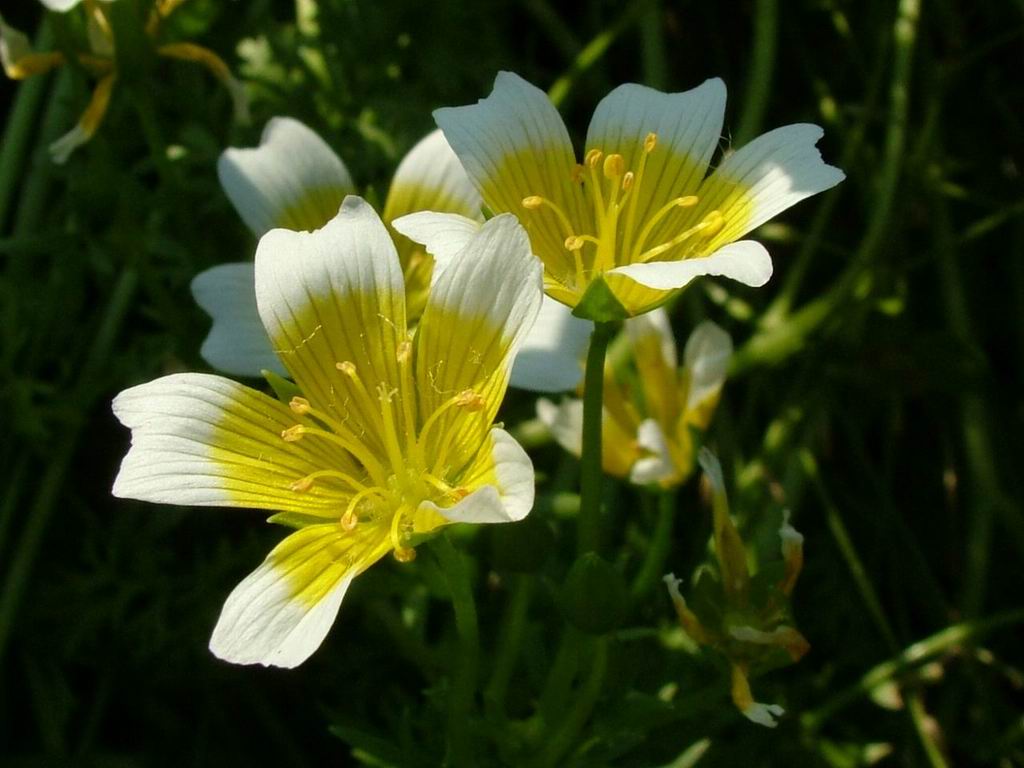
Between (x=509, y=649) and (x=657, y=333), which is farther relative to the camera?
(x=657, y=333)

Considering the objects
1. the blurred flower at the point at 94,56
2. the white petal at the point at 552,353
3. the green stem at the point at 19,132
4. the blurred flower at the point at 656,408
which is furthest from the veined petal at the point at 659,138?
the green stem at the point at 19,132

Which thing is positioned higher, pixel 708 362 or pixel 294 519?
pixel 708 362

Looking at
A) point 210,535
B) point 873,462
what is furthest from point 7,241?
point 873,462

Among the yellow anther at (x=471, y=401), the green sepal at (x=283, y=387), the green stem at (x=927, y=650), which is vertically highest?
the yellow anther at (x=471, y=401)

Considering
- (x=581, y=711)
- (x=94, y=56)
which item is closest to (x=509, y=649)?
(x=581, y=711)

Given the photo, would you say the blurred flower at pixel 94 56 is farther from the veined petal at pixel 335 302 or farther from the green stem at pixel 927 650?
the green stem at pixel 927 650

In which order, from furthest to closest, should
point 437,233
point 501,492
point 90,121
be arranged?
point 90,121
point 437,233
point 501,492

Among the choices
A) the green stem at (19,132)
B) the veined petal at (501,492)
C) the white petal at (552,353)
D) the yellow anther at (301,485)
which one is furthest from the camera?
the green stem at (19,132)

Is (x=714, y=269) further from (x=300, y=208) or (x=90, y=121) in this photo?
(x=90, y=121)

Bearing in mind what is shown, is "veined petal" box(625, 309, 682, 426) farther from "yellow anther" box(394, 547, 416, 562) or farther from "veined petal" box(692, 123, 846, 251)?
"yellow anther" box(394, 547, 416, 562)
